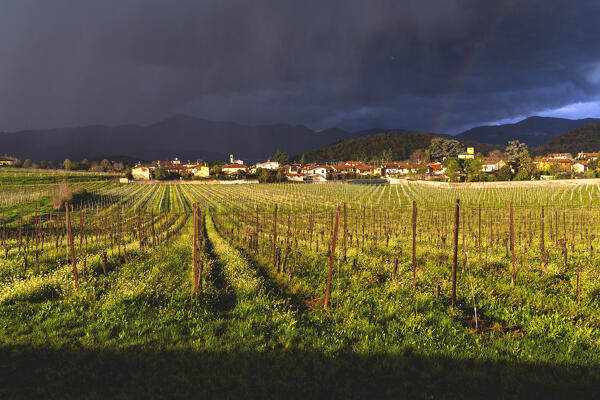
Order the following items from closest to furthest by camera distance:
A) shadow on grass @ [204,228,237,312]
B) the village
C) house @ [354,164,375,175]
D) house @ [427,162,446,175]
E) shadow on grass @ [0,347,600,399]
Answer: shadow on grass @ [0,347,600,399] < shadow on grass @ [204,228,237,312] < the village < house @ [427,162,446,175] < house @ [354,164,375,175]

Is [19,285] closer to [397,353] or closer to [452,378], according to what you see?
[397,353]

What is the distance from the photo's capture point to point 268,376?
457 cm

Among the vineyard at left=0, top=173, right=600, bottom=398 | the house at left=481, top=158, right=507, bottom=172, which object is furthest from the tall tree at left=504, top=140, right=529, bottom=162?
the vineyard at left=0, top=173, right=600, bottom=398

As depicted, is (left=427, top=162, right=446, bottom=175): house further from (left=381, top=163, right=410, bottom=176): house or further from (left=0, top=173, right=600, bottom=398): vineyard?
(left=0, top=173, right=600, bottom=398): vineyard

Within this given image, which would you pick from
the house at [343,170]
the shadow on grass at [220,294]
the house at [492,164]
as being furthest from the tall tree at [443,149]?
the shadow on grass at [220,294]

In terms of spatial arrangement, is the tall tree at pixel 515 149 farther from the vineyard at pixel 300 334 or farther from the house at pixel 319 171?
the vineyard at pixel 300 334

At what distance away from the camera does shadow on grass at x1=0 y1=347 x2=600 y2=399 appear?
4219 mm

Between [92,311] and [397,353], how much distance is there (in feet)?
21.9

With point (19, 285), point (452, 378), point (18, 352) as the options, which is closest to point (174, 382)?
point (18, 352)

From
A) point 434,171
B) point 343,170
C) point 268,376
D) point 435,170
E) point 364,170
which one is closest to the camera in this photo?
point 268,376

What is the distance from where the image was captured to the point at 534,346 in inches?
206

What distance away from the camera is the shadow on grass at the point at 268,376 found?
4.22 m

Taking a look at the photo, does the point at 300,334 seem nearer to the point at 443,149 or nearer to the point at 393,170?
the point at 393,170

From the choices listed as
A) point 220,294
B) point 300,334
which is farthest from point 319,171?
point 300,334
